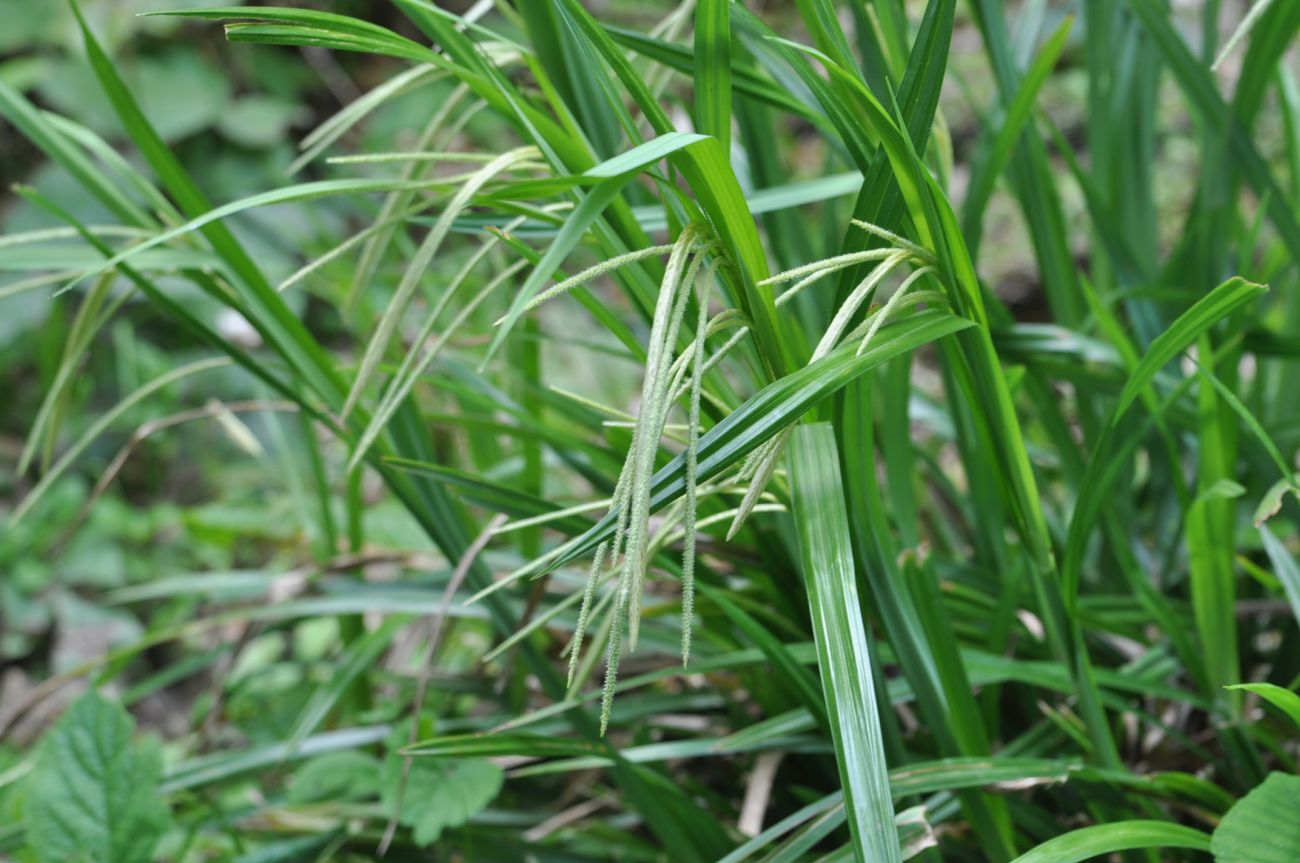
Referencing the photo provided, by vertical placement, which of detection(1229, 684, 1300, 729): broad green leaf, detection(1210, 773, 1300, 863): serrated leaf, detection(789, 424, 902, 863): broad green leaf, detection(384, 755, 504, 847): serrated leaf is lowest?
detection(384, 755, 504, 847): serrated leaf

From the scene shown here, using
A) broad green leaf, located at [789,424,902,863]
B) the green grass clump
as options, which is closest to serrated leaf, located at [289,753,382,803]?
the green grass clump

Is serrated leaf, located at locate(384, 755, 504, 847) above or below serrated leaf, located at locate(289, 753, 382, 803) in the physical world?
above

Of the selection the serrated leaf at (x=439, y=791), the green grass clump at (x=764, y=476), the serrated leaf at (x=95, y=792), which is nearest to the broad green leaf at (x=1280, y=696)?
the green grass clump at (x=764, y=476)

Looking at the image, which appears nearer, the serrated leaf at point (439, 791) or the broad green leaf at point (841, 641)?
the broad green leaf at point (841, 641)

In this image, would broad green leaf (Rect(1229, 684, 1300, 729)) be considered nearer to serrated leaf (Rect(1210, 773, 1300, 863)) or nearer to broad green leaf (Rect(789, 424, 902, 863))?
serrated leaf (Rect(1210, 773, 1300, 863))

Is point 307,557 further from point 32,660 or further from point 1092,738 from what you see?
point 1092,738

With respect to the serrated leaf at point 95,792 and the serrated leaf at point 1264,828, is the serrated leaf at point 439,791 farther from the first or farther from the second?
the serrated leaf at point 1264,828

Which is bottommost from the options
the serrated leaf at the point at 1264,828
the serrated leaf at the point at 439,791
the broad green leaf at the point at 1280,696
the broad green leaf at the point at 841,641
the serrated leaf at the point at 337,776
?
the serrated leaf at the point at 337,776

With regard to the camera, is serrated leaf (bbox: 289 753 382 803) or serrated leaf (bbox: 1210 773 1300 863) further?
serrated leaf (bbox: 289 753 382 803)
